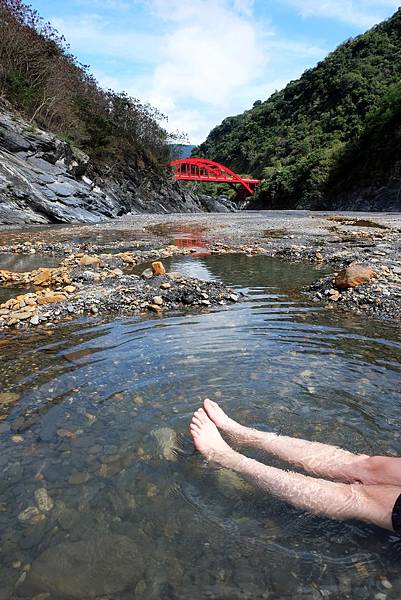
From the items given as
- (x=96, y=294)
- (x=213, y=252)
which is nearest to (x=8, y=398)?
(x=96, y=294)

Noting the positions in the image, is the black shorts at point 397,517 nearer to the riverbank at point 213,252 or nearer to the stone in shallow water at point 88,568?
the stone in shallow water at point 88,568

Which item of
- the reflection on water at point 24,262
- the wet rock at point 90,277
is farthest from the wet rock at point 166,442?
the reflection on water at point 24,262

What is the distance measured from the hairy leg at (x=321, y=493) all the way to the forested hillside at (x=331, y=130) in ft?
115

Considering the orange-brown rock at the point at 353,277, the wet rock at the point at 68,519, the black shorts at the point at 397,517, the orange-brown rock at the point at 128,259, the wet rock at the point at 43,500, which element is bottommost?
the orange-brown rock at the point at 128,259

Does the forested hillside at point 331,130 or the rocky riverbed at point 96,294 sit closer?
the rocky riverbed at point 96,294

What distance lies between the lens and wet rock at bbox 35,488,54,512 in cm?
183

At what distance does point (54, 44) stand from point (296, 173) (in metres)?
30.7

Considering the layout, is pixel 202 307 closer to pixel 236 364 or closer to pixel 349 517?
pixel 236 364

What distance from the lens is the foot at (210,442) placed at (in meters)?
2.18

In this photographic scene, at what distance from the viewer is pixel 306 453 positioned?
A: 84.7 inches

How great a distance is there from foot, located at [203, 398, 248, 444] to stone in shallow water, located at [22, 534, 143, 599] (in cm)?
95

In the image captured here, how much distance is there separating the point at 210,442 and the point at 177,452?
0.19m

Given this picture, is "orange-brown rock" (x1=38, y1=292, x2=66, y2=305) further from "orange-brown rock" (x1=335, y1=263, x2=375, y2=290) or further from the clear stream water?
"orange-brown rock" (x1=335, y1=263, x2=375, y2=290)

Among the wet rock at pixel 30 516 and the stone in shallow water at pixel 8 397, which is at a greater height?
the wet rock at pixel 30 516
